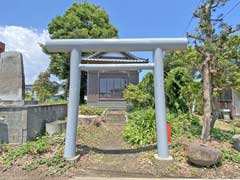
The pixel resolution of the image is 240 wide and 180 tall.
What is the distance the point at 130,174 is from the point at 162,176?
73 cm

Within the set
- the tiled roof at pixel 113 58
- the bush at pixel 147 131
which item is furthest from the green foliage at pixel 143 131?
the tiled roof at pixel 113 58

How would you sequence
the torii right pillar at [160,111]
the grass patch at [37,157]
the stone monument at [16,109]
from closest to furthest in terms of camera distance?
the grass patch at [37,157] → the torii right pillar at [160,111] → the stone monument at [16,109]

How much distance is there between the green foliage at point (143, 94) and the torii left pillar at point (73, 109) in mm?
7843

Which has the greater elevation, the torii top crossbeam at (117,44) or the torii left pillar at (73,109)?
the torii top crossbeam at (117,44)

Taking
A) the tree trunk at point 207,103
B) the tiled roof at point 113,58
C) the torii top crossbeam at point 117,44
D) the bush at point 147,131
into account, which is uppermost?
the tiled roof at point 113,58

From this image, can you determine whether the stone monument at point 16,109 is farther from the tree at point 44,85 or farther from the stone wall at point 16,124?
the tree at point 44,85

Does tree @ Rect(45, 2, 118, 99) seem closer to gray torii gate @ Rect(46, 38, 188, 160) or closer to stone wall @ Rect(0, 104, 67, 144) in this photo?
stone wall @ Rect(0, 104, 67, 144)

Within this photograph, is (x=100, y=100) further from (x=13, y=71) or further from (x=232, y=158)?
(x=232, y=158)

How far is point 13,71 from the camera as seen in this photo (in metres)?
8.79

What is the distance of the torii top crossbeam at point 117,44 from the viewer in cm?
604

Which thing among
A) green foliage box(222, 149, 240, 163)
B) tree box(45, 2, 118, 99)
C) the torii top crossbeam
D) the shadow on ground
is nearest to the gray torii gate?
the torii top crossbeam

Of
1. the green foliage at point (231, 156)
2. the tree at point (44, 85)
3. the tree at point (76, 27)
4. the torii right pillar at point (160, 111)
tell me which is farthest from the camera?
the tree at point (44, 85)

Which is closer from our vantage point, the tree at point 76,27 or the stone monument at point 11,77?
the stone monument at point 11,77

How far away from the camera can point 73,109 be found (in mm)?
6047
